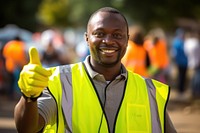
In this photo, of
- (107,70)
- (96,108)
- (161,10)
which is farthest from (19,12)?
(96,108)

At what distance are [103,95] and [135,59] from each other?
7128 mm

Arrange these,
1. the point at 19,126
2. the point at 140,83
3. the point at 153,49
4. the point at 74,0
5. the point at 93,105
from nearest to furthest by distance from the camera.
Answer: the point at 19,126
the point at 93,105
the point at 140,83
the point at 153,49
the point at 74,0

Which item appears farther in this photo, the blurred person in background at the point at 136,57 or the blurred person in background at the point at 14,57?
the blurred person in background at the point at 14,57

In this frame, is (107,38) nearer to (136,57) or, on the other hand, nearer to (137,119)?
(137,119)

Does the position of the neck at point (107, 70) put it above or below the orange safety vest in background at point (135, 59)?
above

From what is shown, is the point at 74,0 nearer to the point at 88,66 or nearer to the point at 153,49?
the point at 153,49

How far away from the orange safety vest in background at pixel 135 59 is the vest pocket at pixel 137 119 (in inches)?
274

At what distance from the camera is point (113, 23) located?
11.3ft

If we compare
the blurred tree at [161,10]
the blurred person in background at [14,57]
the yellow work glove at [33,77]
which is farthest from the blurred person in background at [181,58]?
the yellow work glove at [33,77]

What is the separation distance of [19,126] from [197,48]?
468 inches

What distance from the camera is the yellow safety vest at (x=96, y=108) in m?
3.33

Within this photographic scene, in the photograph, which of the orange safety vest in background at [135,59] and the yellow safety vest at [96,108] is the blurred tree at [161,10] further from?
the yellow safety vest at [96,108]

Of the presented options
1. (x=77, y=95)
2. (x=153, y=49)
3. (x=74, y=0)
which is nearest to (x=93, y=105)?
(x=77, y=95)

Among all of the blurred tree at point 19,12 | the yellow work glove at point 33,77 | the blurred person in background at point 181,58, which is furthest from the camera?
the blurred tree at point 19,12
